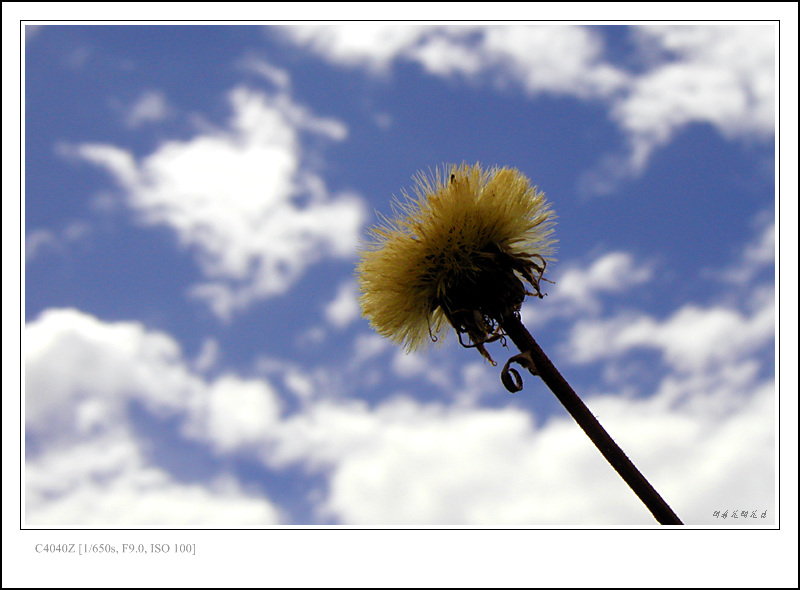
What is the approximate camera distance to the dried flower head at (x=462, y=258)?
120 inches

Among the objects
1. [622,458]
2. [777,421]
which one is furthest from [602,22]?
[622,458]

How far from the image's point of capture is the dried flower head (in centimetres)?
304

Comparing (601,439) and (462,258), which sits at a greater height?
(462,258)

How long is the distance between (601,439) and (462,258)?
106cm

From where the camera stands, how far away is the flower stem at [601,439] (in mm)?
2439

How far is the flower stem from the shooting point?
2.44m

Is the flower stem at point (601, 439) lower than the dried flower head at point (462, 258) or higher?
lower

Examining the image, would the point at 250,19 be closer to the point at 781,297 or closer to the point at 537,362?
the point at 537,362

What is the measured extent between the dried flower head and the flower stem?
429mm

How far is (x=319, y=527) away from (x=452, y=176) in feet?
8.47

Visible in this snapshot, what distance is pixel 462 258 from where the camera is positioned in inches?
120

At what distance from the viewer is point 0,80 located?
204 inches

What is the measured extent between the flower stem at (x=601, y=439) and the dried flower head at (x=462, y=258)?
43 cm

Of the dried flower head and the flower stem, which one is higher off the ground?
the dried flower head
